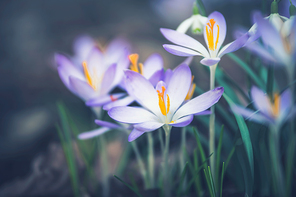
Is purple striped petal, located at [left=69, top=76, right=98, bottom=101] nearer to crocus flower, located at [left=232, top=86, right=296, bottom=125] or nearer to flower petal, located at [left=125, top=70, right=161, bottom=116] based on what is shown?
flower petal, located at [left=125, top=70, right=161, bottom=116]

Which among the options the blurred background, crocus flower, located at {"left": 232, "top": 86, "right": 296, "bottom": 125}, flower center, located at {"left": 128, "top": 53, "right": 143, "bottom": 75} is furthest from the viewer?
the blurred background

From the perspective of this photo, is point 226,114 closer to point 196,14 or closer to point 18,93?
point 196,14

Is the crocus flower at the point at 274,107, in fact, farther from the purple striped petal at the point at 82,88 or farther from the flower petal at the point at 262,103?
the purple striped petal at the point at 82,88

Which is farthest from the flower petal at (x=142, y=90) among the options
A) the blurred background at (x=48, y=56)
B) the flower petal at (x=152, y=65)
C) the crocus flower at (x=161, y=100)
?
the blurred background at (x=48, y=56)

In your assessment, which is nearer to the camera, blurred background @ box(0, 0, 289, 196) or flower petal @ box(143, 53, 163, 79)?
flower petal @ box(143, 53, 163, 79)

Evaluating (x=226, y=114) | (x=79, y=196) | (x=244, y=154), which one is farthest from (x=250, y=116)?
(x=79, y=196)

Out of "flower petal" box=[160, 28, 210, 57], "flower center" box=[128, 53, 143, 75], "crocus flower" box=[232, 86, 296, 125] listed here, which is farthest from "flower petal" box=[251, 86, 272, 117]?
"flower center" box=[128, 53, 143, 75]
